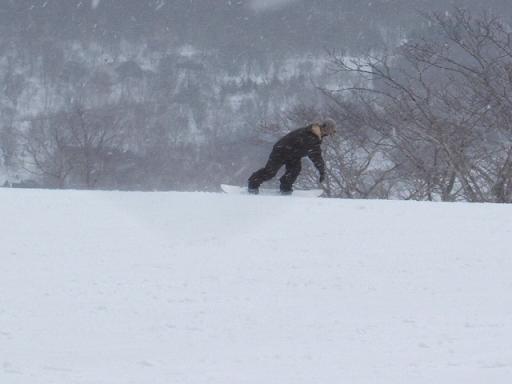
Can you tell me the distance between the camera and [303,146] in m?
10.4

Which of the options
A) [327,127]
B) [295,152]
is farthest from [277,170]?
[327,127]

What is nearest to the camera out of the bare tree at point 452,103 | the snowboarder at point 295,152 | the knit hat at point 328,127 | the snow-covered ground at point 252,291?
the snow-covered ground at point 252,291

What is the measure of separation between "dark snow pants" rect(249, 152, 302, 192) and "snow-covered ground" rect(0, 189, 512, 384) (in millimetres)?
1717

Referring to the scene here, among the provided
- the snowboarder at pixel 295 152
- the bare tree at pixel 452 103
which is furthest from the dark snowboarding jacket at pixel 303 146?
the bare tree at pixel 452 103

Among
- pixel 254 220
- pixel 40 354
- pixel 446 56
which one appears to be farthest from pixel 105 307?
pixel 446 56

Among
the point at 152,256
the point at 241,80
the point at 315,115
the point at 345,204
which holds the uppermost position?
the point at 241,80

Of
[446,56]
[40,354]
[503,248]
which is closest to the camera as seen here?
[40,354]

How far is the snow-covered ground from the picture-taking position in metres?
4.12

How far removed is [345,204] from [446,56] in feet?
31.3

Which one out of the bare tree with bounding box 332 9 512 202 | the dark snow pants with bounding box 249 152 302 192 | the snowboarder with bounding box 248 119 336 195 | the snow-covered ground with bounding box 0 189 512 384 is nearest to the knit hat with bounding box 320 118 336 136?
the snowboarder with bounding box 248 119 336 195

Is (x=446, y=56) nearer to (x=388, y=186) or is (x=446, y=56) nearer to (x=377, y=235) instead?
(x=388, y=186)

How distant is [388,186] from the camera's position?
22.8 meters

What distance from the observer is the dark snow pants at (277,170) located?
1076 cm

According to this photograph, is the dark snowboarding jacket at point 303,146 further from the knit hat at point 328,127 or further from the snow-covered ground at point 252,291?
the snow-covered ground at point 252,291
